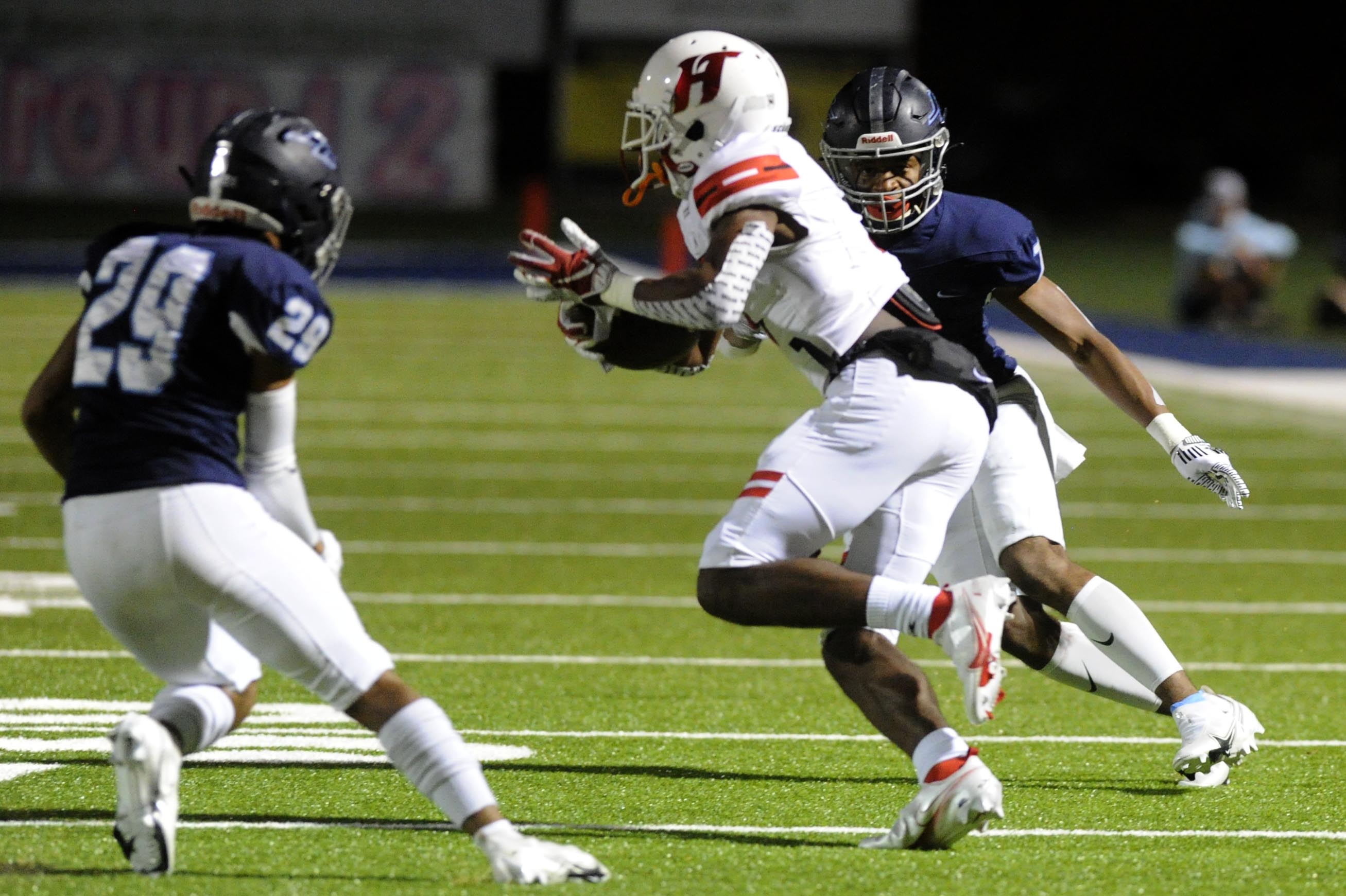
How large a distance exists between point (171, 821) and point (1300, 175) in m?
34.0

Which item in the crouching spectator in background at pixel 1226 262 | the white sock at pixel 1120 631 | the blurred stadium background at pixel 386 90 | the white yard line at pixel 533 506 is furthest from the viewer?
the blurred stadium background at pixel 386 90

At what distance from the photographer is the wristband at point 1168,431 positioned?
13.5 ft

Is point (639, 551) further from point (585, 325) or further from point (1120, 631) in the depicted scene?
point (585, 325)

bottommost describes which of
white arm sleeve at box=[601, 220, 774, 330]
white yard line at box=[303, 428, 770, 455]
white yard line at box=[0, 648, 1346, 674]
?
white yard line at box=[303, 428, 770, 455]

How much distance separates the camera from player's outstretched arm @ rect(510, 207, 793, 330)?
10.9 ft

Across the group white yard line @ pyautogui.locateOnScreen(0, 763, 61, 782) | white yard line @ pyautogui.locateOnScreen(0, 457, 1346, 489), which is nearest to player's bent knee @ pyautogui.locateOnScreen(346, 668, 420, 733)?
white yard line @ pyautogui.locateOnScreen(0, 763, 61, 782)

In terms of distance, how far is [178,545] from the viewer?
9.77ft

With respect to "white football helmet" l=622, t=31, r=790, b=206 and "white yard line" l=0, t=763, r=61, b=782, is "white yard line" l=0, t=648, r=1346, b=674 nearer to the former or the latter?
"white yard line" l=0, t=763, r=61, b=782

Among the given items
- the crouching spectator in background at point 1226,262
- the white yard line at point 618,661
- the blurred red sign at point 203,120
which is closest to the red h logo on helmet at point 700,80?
the white yard line at point 618,661

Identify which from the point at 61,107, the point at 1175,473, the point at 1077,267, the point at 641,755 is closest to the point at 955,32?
the point at 1077,267

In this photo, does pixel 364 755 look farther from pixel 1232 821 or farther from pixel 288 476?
pixel 1232 821

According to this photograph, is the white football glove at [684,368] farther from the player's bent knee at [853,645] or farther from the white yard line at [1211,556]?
the white yard line at [1211,556]

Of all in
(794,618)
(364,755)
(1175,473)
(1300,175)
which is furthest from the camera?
(1300,175)

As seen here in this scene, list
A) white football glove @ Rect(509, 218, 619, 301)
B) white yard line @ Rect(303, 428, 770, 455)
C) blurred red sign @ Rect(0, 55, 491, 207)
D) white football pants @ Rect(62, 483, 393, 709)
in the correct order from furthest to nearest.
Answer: blurred red sign @ Rect(0, 55, 491, 207), white yard line @ Rect(303, 428, 770, 455), white football glove @ Rect(509, 218, 619, 301), white football pants @ Rect(62, 483, 393, 709)
